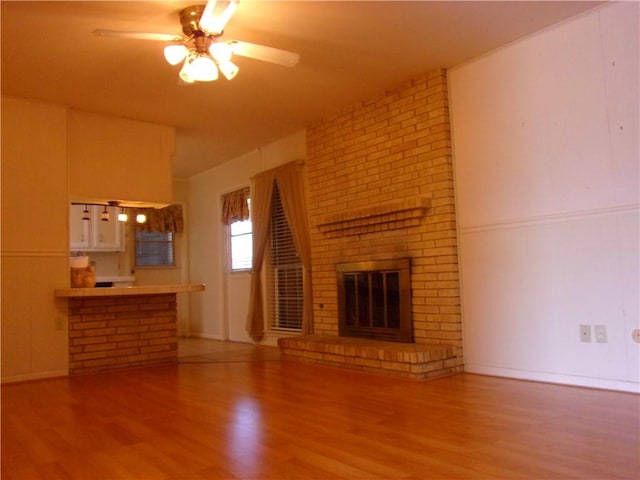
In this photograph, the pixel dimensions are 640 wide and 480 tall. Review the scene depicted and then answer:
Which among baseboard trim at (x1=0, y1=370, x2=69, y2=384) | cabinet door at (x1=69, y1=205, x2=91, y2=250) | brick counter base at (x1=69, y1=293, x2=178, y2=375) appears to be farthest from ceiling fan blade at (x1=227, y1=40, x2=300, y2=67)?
cabinet door at (x1=69, y1=205, x2=91, y2=250)

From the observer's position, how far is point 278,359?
5.45 meters

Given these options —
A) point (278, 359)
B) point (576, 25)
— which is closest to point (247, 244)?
point (278, 359)

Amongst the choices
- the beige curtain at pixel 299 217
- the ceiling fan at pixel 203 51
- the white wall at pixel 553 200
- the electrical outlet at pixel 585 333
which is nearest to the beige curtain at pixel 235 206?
the beige curtain at pixel 299 217

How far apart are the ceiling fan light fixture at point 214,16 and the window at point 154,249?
5.76 meters

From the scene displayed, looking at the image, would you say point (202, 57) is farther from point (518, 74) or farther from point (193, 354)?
point (193, 354)

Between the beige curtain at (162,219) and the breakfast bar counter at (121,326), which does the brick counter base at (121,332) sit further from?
the beige curtain at (162,219)

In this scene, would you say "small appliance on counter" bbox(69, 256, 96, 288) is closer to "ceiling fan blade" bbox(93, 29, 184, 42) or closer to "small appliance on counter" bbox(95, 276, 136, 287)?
"small appliance on counter" bbox(95, 276, 136, 287)

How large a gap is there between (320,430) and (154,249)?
6241 millimetres

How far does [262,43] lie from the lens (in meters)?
3.91

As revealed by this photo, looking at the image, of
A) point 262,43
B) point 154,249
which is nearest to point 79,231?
point 154,249

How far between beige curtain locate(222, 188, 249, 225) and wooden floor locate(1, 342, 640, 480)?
3.38 meters

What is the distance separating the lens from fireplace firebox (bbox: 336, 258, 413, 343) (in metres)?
4.74

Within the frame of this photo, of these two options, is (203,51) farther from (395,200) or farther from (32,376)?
(32,376)

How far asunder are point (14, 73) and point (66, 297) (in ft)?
6.74
